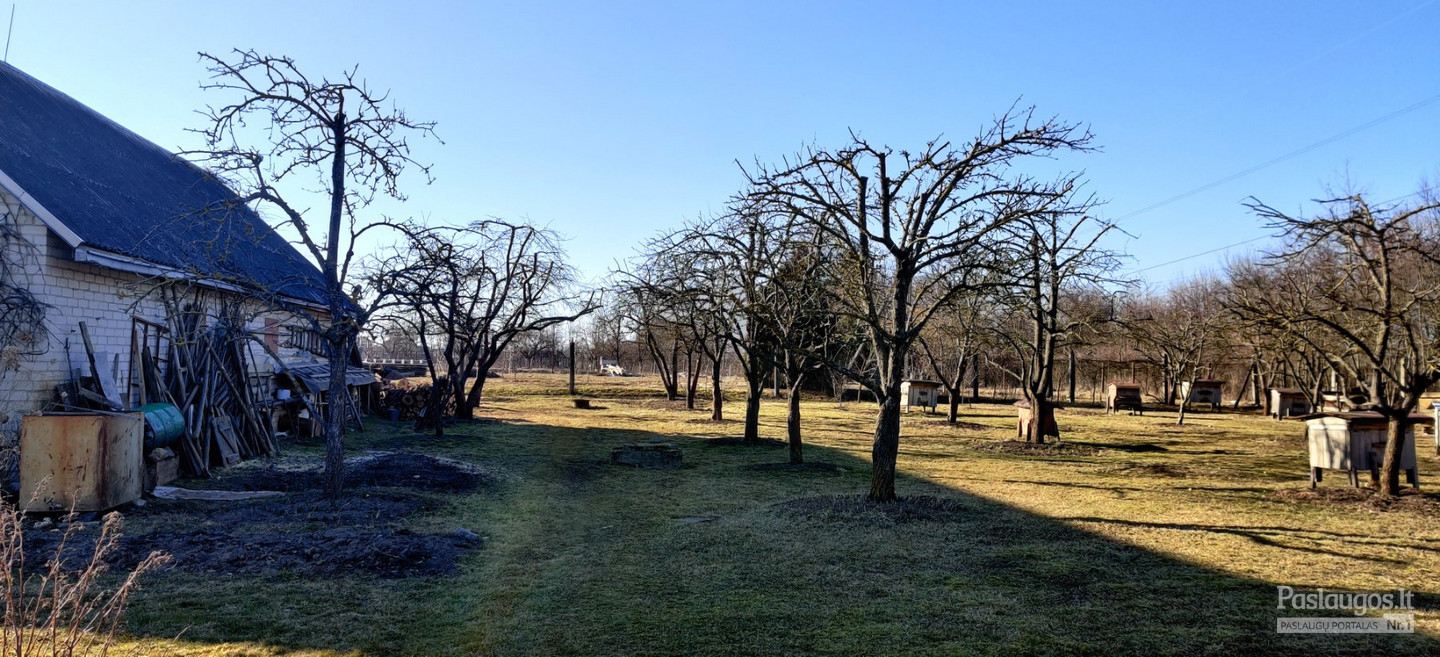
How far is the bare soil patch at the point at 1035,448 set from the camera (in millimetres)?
18562

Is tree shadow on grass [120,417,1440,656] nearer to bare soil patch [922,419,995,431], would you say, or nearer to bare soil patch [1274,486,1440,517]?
bare soil patch [1274,486,1440,517]

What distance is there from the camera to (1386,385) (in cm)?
1306

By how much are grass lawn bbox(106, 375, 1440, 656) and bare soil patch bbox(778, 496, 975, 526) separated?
6cm

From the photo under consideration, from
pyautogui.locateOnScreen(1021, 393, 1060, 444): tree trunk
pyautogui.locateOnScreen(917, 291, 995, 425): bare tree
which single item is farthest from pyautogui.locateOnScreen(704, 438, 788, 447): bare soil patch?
pyautogui.locateOnScreen(1021, 393, 1060, 444): tree trunk

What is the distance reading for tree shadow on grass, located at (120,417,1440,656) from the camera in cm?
546

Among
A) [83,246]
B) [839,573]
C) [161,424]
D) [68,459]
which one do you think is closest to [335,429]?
[68,459]

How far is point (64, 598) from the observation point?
4293 millimetres

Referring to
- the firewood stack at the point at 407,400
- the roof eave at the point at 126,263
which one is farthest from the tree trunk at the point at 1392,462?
the firewood stack at the point at 407,400

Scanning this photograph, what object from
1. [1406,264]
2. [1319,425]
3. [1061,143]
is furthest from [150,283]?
[1406,264]

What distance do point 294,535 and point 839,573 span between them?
5.41 m

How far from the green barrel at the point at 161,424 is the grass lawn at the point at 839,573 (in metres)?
1.80

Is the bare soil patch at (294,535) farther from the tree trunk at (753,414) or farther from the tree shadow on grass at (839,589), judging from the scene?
the tree trunk at (753,414)

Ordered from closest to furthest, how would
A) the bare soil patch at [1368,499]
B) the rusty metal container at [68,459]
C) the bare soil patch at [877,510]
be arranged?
the rusty metal container at [68,459] < the bare soil patch at [877,510] < the bare soil patch at [1368,499]

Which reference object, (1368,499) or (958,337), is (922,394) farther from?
(1368,499)
